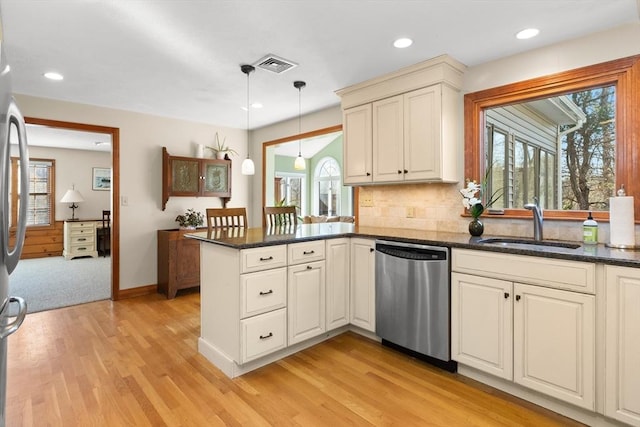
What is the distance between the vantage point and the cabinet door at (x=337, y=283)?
280 cm

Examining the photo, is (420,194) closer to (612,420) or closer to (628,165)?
(628,165)

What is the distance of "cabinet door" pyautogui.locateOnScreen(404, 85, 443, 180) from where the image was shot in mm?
2766

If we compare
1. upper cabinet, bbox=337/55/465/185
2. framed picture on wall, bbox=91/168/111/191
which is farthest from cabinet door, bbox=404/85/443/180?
framed picture on wall, bbox=91/168/111/191

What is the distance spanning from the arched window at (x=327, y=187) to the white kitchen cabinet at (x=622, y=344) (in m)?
8.49

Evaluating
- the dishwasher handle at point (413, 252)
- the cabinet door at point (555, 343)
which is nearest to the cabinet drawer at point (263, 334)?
the dishwasher handle at point (413, 252)

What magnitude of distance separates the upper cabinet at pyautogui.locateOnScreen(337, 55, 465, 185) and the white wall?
8.89 ft

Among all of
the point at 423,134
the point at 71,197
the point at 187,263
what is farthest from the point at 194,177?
the point at 71,197

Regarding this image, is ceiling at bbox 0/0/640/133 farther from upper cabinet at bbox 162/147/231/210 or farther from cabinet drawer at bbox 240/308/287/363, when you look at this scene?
cabinet drawer at bbox 240/308/287/363

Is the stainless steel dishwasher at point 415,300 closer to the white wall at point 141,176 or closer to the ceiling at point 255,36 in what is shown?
the ceiling at point 255,36

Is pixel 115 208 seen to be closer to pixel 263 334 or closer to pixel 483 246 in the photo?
pixel 263 334

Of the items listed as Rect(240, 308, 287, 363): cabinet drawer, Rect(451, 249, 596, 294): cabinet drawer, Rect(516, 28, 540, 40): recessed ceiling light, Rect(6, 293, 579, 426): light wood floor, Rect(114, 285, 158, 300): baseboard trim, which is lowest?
Rect(6, 293, 579, 426): light wood floor

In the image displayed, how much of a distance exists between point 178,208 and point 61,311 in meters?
1.80

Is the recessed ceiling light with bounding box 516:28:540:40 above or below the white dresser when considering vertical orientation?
above

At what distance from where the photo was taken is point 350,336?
9.78 feet
